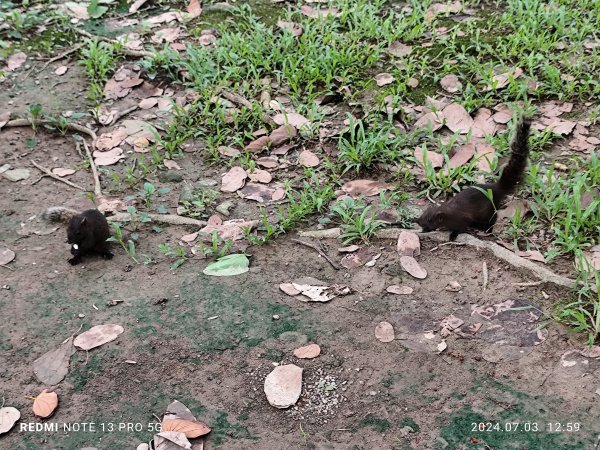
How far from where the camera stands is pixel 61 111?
5656mm

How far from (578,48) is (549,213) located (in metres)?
2.26

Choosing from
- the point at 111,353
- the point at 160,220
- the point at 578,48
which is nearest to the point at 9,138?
the point at 160,220

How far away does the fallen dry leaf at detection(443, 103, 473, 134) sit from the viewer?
506 centimetres

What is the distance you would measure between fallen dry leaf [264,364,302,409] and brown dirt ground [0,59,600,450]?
0.12 feet

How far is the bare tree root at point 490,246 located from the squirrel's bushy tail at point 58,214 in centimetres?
162

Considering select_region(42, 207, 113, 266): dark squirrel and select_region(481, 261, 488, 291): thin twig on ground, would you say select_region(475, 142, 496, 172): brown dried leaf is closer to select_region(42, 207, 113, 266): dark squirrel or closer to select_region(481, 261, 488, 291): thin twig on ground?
select_region(481, 261, 488, 291): thin twig on ground

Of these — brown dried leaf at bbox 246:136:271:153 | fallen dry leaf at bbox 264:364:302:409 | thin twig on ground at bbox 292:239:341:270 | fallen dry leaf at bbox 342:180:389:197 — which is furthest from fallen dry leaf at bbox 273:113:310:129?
fallen dry leaf at bbox 264:364:302:409

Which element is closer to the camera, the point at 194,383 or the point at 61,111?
the point at 194,383

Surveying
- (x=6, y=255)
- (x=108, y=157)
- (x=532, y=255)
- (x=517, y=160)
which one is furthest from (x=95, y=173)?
(x=532, y=255)

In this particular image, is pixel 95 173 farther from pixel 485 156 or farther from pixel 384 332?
pixel 485 156

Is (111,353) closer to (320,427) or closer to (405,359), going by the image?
(320,427)

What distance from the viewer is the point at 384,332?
3451mm

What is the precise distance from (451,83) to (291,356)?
10.4 ft

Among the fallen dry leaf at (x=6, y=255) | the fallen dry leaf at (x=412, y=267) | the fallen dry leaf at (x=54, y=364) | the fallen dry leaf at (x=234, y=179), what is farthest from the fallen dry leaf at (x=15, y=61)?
the fallen dry leaf at (x=412, y=267)
